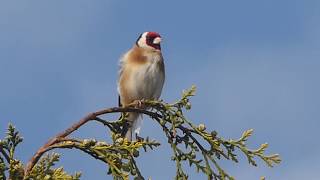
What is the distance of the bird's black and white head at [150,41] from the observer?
8.71m

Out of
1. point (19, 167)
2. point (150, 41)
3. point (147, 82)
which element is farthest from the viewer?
point (150, 41)

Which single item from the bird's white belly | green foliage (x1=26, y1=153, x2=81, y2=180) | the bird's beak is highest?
the bird's beak

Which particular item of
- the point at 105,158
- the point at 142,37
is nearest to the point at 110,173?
the point at 105,158

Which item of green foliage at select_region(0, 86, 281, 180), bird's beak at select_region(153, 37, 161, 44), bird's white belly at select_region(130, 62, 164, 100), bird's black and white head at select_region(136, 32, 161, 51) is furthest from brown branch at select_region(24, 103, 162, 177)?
bird's beak at select_region(153, 37, 161, 44)

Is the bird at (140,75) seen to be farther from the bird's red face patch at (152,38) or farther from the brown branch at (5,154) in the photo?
the brown branch at (5,154)

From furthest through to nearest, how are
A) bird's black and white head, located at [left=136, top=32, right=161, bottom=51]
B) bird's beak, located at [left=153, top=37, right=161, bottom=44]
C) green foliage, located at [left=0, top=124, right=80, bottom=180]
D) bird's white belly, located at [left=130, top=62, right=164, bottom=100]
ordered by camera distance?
1. bird's beak, located at [left=153, top=37, right=161, bottom=44]
2. bird's black and white head, located at [left=136, top=32, right=161, bottom=51]
3. bird's white belly, located at [left=130, top=62, right=164, bottom=100]
4. green foliage, located at [left=0, top=124, right=80, bottom=180]

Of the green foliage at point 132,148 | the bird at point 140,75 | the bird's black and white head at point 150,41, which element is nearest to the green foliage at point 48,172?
the green foliage at point 132,148

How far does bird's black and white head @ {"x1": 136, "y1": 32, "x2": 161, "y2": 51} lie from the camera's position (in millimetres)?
8709

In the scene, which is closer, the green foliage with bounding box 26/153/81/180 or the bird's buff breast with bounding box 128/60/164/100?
the green foliage with bounding box 26/153/81/180

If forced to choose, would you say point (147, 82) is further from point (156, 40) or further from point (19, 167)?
point (19, 167)

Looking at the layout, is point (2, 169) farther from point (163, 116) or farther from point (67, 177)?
point (163, 116)

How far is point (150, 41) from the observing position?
8.87 metres

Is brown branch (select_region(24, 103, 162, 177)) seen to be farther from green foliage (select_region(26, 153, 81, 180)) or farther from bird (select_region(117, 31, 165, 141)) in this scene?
bird (select_region(117, 31, 165, 141))

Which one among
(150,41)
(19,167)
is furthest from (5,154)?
(150,41)
